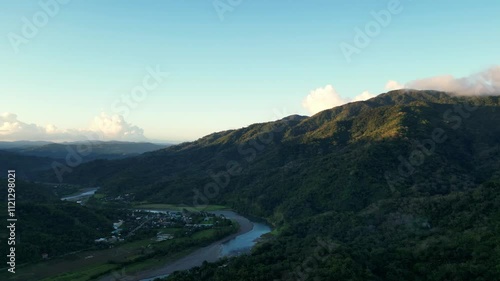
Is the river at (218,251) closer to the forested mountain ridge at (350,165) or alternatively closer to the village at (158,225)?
the village at (158,225)

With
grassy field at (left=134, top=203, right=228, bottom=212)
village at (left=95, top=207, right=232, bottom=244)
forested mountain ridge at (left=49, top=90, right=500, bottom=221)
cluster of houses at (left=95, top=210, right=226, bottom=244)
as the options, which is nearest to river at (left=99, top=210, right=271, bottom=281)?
village at (left=95, top=207, right=232, bottom=244)

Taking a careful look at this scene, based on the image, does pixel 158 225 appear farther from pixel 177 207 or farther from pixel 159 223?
pixel 177 207

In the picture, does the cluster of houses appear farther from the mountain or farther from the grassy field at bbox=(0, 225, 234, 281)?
the mountain

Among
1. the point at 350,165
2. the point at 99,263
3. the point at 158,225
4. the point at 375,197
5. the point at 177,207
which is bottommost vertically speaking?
the point at 375,197

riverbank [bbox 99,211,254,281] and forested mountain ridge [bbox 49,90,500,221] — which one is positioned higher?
forested mountain ridge [bbox 49,90,500,221]

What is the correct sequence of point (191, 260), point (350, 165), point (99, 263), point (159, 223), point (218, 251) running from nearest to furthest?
Result: 1. point (99, 263)
2. point (191, 260)
3. point (218, 251)
4. point (159, 223)
5. point (350, 165)

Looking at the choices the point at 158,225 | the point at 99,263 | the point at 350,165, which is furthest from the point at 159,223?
the point at 350,165

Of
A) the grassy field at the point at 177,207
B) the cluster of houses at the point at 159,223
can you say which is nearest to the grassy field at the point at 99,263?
the cluster of houses at the point at 159,223

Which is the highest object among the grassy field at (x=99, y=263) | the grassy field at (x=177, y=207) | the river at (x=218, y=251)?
the grassy field at (x=177, y=207)

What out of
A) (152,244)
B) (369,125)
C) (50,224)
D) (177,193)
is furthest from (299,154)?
(50,224)
